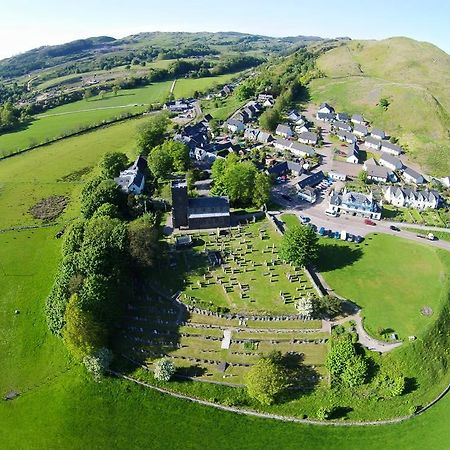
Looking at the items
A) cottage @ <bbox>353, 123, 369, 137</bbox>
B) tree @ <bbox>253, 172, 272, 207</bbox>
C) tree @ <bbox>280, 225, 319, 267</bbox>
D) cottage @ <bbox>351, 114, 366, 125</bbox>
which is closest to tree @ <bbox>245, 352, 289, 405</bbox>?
tree @ <bbox>280, 225, 319, 267</bbox>

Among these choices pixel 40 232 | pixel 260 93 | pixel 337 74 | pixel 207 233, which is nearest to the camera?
pixel 207 233

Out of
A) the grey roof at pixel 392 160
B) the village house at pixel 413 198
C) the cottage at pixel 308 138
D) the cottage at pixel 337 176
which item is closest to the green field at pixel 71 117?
the cottage at pixel 308 138

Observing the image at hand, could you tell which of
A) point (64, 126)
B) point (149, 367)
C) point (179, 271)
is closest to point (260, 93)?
point (64, 126)

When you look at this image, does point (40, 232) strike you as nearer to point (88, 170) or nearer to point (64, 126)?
point (88, 170)

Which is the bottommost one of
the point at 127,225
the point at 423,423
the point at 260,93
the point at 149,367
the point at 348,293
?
the point at 423,423

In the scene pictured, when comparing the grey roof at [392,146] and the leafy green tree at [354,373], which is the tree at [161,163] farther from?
the grey roof at [392,146]

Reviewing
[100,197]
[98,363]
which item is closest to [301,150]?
[100,197]

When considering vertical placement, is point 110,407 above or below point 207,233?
below
